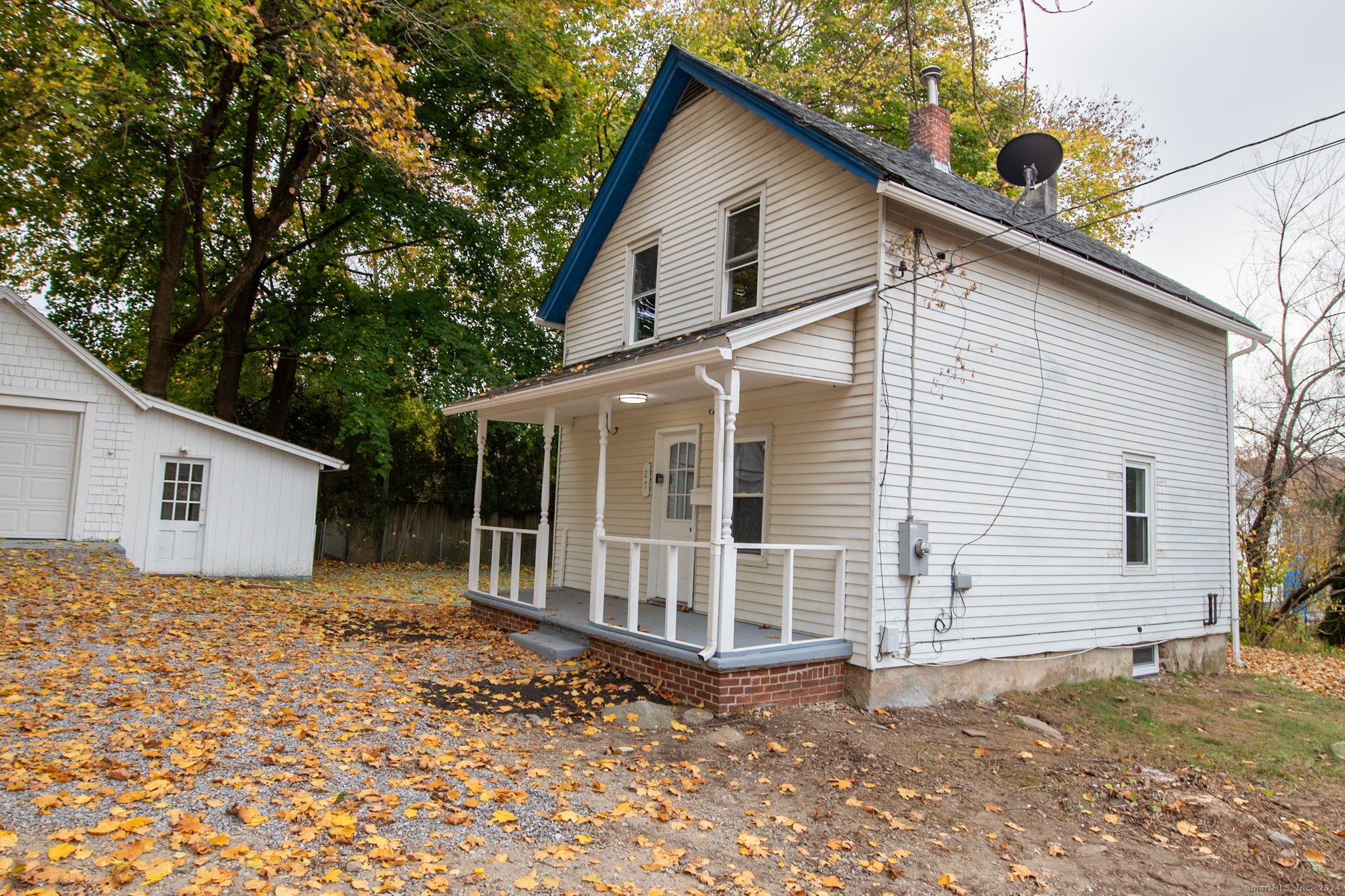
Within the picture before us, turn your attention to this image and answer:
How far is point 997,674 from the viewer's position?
8102 millimetres

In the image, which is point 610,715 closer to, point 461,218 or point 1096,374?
point 1096,374

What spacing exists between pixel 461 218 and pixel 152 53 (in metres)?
6.10

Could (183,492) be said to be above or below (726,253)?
below

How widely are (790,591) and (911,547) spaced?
124 centimetres

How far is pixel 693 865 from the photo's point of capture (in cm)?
405

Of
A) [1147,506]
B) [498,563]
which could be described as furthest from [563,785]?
[1147,506]

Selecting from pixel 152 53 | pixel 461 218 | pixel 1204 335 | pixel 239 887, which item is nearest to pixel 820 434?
pixel 239 887

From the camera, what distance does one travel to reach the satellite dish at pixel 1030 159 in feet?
33.6

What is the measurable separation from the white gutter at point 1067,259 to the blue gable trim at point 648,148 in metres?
0.48

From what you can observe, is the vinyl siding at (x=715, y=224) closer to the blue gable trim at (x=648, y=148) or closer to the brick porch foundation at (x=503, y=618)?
the blue gable trim at (x=648, y=148)

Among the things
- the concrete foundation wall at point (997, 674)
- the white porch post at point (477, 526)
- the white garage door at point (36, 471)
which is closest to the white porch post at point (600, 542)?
the concrete foundation wall at point (997, 674)

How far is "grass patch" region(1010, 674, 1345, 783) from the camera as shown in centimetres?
661

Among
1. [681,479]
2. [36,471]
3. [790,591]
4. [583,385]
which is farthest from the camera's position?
[36,471]

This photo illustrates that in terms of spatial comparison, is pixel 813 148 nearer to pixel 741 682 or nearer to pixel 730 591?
pixel 730 591
